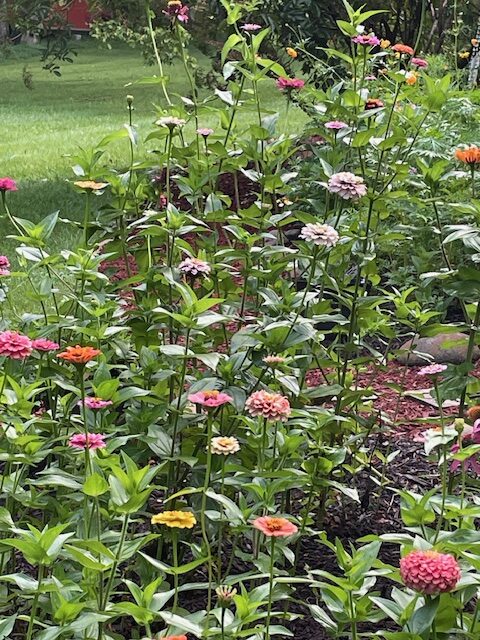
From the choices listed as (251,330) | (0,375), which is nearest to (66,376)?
(0,375)

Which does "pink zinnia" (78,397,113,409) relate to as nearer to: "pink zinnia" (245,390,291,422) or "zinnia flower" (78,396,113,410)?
"zinnia flower" (78,396,113,410)

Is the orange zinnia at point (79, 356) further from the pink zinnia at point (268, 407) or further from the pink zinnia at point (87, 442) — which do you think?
the pink zinnia at point (268, 407)

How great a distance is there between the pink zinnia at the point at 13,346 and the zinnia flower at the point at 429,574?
2.66ft

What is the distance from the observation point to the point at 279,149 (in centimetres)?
279

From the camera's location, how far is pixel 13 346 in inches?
72.2

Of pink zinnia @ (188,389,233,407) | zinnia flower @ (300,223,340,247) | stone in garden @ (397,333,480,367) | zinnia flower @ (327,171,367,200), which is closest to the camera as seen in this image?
pink zinnia @ (188,389,233,407)

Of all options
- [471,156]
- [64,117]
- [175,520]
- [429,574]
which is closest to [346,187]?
[471,156]

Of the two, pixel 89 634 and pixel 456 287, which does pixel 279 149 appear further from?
pixel 89 634

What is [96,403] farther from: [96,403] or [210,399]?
[210,399]

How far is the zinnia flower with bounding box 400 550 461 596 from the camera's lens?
54.1 inches

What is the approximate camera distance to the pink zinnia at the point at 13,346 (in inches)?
71.7

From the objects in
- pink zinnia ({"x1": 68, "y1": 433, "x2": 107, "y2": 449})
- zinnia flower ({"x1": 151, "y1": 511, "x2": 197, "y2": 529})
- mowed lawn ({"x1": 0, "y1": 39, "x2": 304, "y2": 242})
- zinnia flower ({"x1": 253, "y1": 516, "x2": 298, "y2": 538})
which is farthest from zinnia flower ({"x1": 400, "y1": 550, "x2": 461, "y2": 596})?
mowed lawn ({"x1": 0, "y1": 39, "x2": 304, "y2": 242})

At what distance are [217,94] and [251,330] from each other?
0.83 meters

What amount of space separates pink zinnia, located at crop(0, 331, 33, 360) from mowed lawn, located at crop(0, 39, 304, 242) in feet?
3.49
